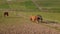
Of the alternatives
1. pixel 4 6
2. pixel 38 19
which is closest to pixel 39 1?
pixel 4 6

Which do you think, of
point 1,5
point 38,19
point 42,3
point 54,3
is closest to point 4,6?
point 1,5

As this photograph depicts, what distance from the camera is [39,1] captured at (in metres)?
38.7

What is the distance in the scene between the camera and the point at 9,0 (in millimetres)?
40719

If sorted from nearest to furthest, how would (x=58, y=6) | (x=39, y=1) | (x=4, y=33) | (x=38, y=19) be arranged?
(x=4, y=33) < (x=38, y=19) < (x=58, y=6) < (x=39, y=1)

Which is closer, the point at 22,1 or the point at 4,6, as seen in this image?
the point at 4,6

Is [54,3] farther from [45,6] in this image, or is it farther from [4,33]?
[4,33]

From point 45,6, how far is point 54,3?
2583 millimetres

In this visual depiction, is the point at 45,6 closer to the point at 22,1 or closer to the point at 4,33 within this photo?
the point at 22,1

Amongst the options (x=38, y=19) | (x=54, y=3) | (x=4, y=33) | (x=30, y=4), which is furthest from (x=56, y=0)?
(x=4, y=33)

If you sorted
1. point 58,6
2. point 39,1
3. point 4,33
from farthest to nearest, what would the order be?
point 39,1
point 58,6
point 4,33

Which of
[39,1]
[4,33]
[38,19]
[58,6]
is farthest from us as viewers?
[39,1]

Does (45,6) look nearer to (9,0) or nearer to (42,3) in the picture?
(42,3)

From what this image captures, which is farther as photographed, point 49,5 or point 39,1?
point 39,1

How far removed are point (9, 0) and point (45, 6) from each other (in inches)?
352
